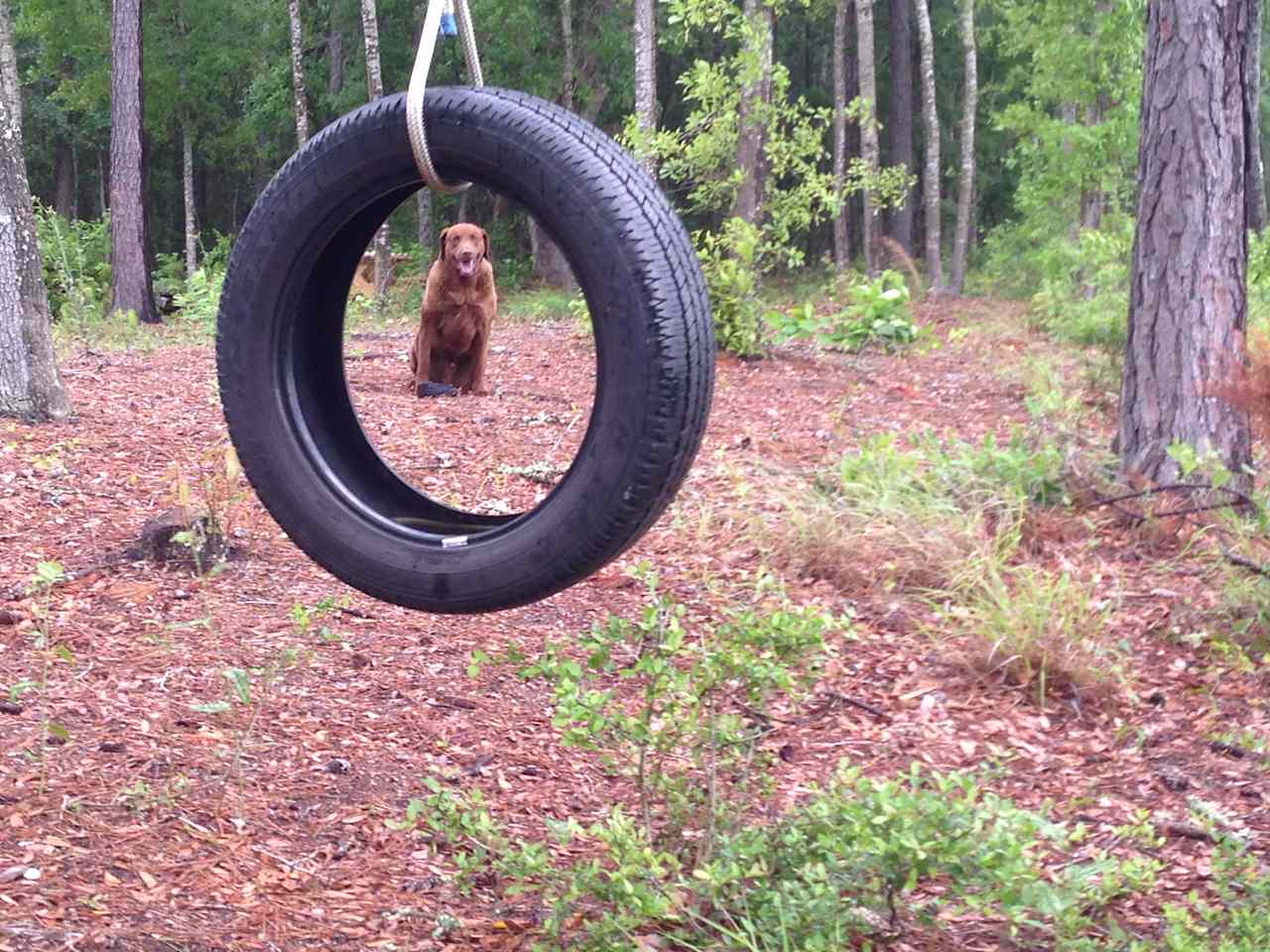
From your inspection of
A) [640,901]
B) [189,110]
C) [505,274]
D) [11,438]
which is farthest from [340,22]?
[640,901]

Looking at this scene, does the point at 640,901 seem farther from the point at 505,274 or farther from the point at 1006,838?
the point at 505,274

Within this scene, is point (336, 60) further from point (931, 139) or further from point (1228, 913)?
point (1228, 913)

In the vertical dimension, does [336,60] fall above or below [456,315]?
above

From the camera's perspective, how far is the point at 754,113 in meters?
11.5

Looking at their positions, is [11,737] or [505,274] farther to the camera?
[505,274]

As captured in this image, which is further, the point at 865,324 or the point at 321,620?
the point at 865,324

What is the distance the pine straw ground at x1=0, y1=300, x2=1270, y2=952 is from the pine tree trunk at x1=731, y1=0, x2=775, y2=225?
456 cm

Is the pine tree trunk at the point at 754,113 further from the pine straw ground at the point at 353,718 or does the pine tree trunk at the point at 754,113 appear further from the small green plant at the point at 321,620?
the small green plant at the point at 321,620

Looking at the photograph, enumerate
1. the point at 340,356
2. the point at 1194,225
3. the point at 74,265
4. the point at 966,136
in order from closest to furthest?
1. the point at 340,356
2. the point at 1194,225
3. the point at 74,265
4. the point at 966,136

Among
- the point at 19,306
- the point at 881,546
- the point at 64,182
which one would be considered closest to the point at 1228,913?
the point at 881,546

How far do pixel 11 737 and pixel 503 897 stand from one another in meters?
1.82

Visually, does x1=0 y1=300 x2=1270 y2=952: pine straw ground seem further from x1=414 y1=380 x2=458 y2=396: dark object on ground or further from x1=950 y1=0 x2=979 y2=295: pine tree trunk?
x1=950 y1=0 x2=979 y2=295: pine tree trunk

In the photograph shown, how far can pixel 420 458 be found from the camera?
7.60 m

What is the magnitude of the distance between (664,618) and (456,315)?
189 inches
